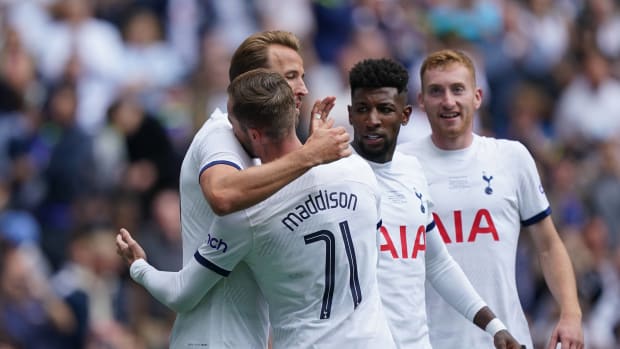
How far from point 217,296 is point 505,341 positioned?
1.66 m

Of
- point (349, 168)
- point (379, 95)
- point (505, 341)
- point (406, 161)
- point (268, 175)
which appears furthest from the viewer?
point (406, 161)

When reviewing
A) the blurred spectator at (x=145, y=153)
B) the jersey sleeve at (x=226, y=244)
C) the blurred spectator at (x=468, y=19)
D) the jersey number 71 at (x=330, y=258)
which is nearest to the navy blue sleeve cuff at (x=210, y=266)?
the jersey sleeve at (x=226, y=244)

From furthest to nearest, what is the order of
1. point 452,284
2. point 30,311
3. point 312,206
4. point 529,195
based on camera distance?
point 30,311, point 529,195, point 452,284, point 312,206

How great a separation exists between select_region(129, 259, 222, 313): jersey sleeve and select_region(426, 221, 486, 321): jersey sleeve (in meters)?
1.55

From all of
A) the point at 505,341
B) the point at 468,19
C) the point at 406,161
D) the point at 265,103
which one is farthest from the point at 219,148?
the point at 468,19

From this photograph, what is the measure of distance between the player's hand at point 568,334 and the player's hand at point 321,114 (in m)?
2.00

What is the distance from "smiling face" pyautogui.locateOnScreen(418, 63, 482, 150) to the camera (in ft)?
26.6

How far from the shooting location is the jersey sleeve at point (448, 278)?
7.54 metres

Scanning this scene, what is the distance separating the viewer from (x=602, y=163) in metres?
15.3

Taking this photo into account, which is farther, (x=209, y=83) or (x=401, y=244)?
(x=209, y=83)

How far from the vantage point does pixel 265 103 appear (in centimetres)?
623

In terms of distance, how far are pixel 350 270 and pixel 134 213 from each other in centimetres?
721

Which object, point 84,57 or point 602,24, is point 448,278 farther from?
point 602,24

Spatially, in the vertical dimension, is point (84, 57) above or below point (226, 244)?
above
